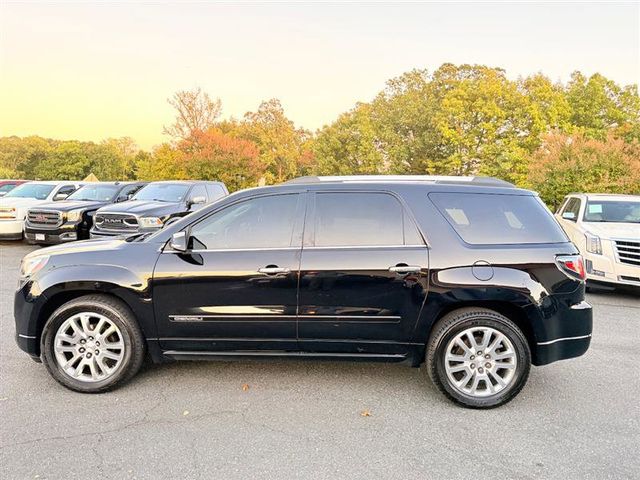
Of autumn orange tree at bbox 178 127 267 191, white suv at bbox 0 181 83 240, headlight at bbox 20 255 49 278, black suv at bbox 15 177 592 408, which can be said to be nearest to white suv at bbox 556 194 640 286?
black suv at bbox 15 177 592 408

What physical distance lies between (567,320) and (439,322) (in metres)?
1.01

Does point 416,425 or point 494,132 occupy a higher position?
point 494,132

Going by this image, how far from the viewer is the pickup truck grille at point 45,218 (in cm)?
1006

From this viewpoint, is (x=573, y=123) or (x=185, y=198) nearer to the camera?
(x=185, y=198)

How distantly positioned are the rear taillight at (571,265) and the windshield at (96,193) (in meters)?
12.0

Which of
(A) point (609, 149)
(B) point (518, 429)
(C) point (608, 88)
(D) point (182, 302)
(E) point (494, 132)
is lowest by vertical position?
(B) point (518, 429)

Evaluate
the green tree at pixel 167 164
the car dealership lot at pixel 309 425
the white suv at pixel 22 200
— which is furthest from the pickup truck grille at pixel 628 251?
the green tree at pixel 167 164

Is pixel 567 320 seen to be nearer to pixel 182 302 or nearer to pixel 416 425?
pixel 416 425

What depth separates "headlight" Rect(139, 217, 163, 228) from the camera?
8.85 metres

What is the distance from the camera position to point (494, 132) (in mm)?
29219

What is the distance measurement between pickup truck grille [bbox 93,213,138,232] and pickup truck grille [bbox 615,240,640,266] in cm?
881

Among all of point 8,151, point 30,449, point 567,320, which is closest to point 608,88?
point 567,320

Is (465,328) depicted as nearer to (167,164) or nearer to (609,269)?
(609,269)

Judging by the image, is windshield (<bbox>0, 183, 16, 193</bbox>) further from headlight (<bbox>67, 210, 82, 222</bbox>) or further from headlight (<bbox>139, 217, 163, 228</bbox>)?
headlight (<bbox>139, 217, 163, 228</bbox>)
